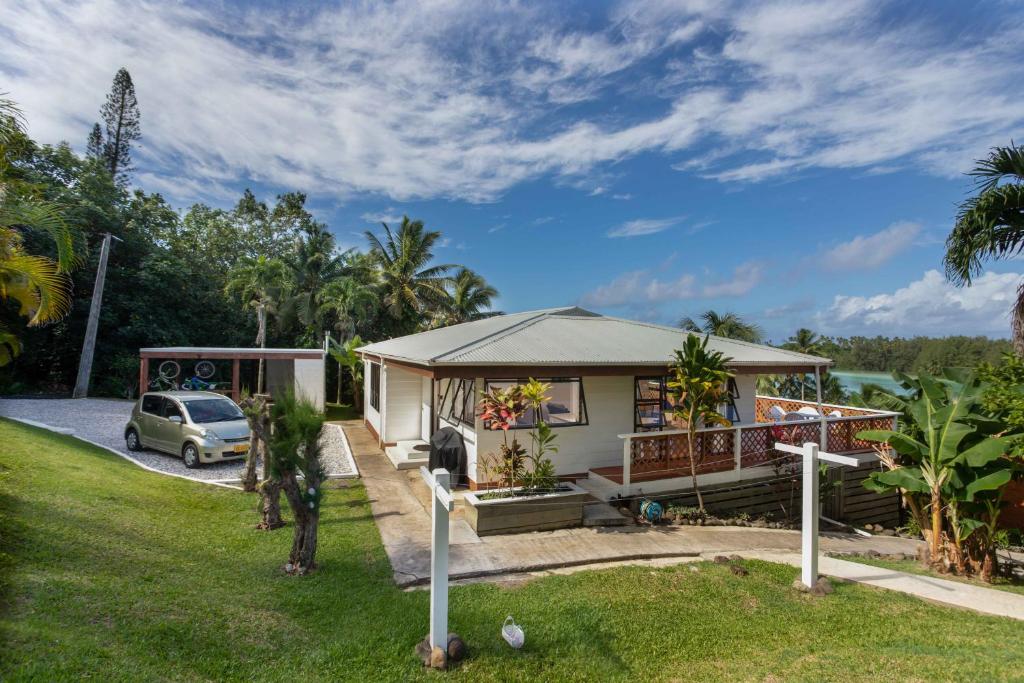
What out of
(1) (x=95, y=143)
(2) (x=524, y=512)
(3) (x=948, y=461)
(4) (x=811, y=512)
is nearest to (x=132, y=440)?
(2) (x=524, y=512)

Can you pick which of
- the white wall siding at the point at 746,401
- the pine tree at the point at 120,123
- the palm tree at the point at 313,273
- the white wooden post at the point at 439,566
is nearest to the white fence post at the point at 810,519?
the white wooden post at the point at 439,566

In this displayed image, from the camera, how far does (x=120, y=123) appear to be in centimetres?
3138

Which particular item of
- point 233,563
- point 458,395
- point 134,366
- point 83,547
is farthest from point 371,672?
point 134,366

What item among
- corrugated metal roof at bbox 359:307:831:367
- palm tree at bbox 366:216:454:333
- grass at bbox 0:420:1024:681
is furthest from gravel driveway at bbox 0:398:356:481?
palm tree at bbox 366:216:454:333

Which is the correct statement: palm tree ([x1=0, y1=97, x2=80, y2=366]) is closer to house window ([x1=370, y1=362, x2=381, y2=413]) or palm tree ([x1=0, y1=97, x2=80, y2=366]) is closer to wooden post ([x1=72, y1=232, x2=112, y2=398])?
house window ([x1=370, y1=362, x2=381, y2=413])

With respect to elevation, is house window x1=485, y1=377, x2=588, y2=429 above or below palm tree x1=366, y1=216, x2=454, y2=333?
below

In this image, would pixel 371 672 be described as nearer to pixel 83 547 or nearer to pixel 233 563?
pixel 233 563

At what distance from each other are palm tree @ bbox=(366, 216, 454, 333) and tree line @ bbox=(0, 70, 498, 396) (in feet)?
0.21

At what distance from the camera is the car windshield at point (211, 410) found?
35.2ft

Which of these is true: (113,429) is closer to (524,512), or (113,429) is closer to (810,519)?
(524,512)

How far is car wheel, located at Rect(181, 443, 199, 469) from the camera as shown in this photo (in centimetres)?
1017

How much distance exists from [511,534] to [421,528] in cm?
142

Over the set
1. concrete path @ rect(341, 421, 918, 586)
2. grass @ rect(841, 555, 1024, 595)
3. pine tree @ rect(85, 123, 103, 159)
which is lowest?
grass @ rect(841, 555, 1024, 595)

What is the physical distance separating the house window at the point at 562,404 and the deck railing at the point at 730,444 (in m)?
1.25
